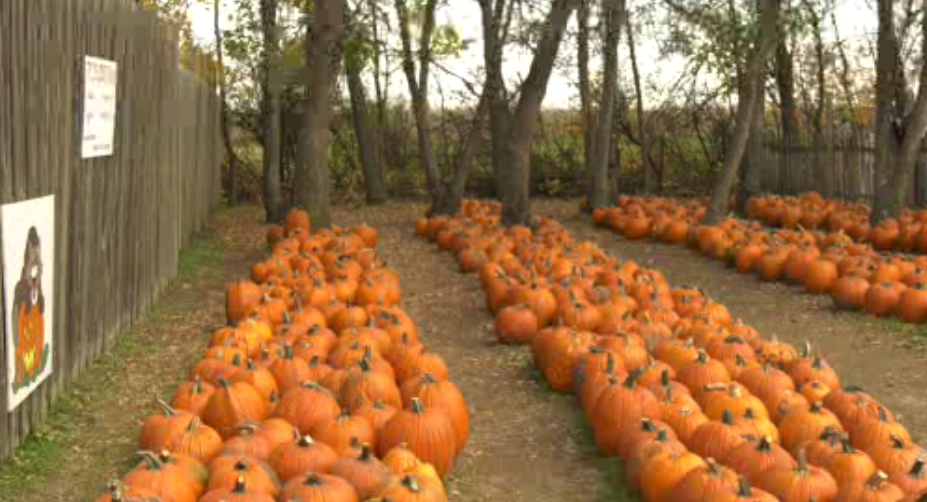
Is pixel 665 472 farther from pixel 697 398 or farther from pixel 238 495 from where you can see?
pixel 238 495

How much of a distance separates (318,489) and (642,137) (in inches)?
688

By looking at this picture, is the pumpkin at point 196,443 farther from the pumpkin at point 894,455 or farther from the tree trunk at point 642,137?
the tree trunk at point 642,137

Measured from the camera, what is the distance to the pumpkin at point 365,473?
4.30 m

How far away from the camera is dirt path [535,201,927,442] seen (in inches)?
292

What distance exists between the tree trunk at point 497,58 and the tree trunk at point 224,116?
5.02 metres

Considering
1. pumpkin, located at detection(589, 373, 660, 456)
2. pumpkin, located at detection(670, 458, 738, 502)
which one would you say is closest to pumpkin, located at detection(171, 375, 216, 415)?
pumpkin, located at detection(589, 373, 660, 456)

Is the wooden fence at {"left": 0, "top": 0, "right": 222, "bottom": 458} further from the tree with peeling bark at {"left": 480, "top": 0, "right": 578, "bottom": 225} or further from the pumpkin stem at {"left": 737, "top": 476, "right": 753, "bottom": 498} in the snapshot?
the tree with peeling bark at {"left": 480, "top": 0, "right": 578, "bottom": 225}

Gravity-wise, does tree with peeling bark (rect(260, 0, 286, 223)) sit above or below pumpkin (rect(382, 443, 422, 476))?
above

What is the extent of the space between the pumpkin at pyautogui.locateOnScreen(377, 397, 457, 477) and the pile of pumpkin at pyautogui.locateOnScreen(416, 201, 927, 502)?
0.84 meters

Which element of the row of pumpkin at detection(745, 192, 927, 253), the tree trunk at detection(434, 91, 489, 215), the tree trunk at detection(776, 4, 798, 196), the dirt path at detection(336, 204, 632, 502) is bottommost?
the dirt path at detection(336, 204, 632, 502)

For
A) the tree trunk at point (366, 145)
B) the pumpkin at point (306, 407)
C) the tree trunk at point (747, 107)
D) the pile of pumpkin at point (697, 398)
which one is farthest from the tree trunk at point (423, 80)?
the pumpkin at point (306, 407)

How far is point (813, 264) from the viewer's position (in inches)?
421

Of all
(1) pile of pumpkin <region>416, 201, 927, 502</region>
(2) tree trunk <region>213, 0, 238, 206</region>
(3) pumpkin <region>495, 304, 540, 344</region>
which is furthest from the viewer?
(2) tree trunk <region>213, 0, 238, 206</region>

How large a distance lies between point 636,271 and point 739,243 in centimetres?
273
